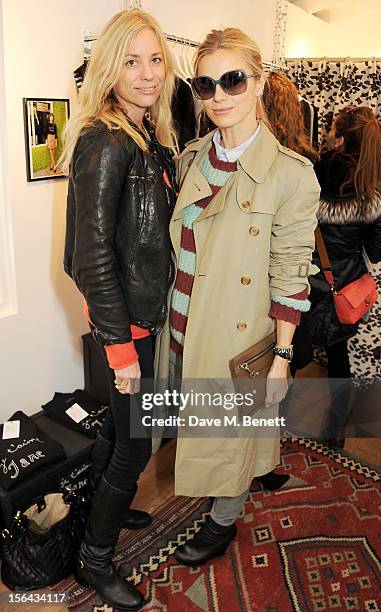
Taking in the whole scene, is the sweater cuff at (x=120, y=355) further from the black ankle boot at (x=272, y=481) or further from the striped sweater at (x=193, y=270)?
the black ankle boot at (x=272, y=481)


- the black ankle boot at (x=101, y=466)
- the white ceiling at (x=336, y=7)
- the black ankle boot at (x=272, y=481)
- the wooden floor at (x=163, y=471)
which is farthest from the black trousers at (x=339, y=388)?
the white ceiling at (x=336, y=7)

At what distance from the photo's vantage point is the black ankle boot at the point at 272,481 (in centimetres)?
227

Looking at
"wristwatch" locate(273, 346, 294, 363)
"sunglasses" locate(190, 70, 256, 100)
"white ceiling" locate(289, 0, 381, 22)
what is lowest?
"wristwatch" locate(273, 346, 294, 363)

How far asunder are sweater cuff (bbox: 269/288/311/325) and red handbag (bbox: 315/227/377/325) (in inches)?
32.4

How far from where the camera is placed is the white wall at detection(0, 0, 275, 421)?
208 centimetres

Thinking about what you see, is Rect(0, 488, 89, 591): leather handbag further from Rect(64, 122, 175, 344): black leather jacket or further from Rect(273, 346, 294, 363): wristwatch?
Rect(273, 346, 294, 363): wristwatch

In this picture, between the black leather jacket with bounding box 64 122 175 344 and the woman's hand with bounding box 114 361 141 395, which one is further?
the woman's hand with bounding box 114 361 141 395

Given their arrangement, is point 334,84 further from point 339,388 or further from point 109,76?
point 109,76

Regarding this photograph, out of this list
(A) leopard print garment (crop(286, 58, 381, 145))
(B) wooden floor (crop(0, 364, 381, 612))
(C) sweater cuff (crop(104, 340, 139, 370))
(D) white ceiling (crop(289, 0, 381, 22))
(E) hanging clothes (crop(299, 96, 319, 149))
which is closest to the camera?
(C) sweater cuff (crop(104, 340, 139, 370))

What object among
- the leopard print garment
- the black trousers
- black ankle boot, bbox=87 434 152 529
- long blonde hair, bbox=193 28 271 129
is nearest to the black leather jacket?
long blonde hair, bbox=193 28 271 129

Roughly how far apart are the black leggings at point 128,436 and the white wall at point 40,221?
2.81 ft

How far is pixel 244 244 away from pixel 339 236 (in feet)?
3.35

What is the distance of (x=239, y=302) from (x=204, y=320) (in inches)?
4.4

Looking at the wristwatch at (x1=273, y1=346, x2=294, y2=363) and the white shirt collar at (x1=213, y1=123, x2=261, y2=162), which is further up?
the white shirt collar at (x1=213, y1=123, x2=261, y2=162)
